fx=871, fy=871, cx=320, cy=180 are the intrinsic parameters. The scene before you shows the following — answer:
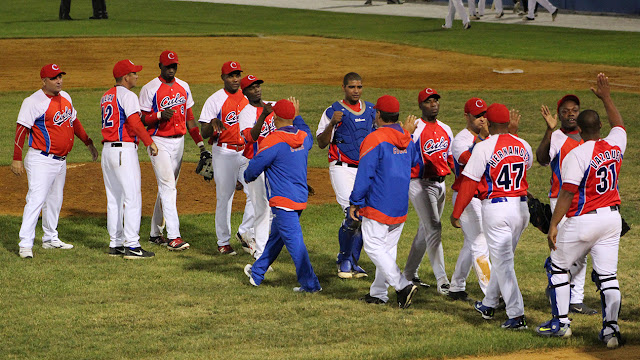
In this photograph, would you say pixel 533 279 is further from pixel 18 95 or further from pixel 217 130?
pixel 18 95

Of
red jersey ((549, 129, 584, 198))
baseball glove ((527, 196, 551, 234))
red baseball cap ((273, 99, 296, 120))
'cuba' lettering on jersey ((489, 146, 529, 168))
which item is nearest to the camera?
'cuba' lettering on jersey ((489, 146, 529, 168))

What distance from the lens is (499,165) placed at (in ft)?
24.6

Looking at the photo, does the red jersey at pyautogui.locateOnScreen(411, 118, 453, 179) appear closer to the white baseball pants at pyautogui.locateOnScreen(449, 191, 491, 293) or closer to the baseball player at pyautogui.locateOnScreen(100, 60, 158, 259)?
the white baseball pants at pyautogui.locateOnScreen(449, 191, 491, 293)

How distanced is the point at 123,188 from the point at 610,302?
5631 mm

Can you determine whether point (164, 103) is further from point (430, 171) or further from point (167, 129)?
point (430, 171)

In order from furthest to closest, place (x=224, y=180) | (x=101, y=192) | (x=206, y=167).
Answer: (x=101, y=192)
(x=206, y=167)
(x=224, y=180)

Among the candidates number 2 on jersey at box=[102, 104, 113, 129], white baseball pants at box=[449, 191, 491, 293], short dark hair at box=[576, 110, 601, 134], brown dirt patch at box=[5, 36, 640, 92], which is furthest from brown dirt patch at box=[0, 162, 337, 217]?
brown dirt patch at box=[5, 36, 640, 92]

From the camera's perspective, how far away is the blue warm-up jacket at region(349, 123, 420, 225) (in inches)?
318

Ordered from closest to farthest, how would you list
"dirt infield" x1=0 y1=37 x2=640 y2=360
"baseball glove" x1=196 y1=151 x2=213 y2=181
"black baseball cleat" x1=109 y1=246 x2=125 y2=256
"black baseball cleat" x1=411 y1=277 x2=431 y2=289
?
"black baseball cleat" x1=411 y1=277 x2=431 y2=289
"black baseball cleat" x1=109 y1=246 x2=125 y2=256
"baseball glove" x1=196 y1=151 x2=213 y2=181
"dirt infield" x1=0 y1=37 x2=640 y2=360

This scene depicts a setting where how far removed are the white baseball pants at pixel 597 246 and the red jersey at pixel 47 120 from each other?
19.5 feet

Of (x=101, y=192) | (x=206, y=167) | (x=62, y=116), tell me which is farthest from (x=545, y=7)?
(x=62, y=116)

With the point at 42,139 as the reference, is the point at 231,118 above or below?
above

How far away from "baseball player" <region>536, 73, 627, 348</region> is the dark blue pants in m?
2.54

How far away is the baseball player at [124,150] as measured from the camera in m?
9.98
